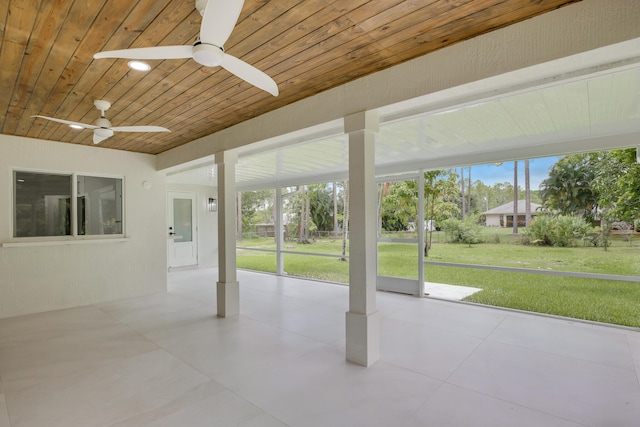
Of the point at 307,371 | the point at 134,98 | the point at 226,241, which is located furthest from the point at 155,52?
the point at 226,241

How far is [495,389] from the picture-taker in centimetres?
243

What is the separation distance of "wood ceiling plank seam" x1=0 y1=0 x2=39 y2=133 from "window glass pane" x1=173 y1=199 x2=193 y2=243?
19.3 ft

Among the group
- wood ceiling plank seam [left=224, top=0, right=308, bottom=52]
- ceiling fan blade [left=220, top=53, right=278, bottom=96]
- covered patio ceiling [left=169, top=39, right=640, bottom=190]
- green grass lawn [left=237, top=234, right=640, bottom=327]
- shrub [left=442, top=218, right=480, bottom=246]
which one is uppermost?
wood ceiling plank seam [left=224, top=0, right=308, bottom=52]

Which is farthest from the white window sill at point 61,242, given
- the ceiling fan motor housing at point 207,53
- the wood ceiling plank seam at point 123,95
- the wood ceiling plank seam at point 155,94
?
A: the ceiling fan motor housing at point 207,53

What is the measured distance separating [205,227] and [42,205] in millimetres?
4353

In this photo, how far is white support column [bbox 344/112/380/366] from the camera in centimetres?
285

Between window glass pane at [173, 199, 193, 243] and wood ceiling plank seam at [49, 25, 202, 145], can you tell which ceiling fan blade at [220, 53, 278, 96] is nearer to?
wood ceiling plank seam at [49, 25, 202, 145]

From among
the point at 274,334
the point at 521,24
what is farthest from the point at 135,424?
the point at 521,24

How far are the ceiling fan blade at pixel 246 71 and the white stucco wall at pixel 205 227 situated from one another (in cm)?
738

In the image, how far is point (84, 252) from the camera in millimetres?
5027

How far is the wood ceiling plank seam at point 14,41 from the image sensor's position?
1774mm

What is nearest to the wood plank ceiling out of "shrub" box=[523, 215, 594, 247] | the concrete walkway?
the concrete walkway

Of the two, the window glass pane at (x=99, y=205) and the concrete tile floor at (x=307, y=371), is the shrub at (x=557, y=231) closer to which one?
the concrete tile floor at (x=307, y=371)

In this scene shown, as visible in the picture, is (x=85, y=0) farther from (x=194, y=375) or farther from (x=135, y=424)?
(x=194, y=375)
